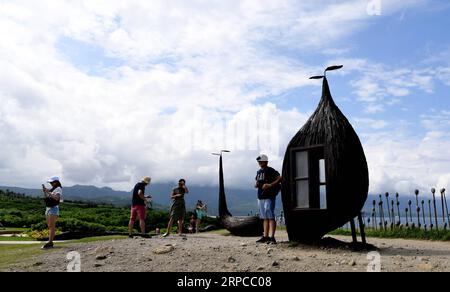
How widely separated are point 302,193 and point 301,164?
0.75 meters

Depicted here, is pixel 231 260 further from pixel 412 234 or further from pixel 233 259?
pixel 412 234

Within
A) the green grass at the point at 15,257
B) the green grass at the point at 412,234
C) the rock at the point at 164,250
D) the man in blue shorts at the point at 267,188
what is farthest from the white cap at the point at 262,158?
the green grass at the point at 412,234

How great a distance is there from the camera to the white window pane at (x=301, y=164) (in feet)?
38.6

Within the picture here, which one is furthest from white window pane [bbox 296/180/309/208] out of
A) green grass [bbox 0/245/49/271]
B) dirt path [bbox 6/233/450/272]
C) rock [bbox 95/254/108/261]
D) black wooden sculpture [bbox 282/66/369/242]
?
green grass [bbox 0/245/49/271]

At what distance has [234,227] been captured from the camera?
20094mm

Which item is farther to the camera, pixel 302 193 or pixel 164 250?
pixel 302 193

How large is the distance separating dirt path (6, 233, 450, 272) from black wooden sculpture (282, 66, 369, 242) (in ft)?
2.46

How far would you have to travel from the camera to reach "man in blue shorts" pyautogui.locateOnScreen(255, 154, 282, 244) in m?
11.7

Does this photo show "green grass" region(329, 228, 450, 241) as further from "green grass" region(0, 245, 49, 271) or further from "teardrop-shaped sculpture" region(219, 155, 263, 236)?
"green grass" region(0, 245, 49, 271)

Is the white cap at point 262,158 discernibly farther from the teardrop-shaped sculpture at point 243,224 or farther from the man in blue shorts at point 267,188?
the teardrop-shaped sculpture at point 243,224

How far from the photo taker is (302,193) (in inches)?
464

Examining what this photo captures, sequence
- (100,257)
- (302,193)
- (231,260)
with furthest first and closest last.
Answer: (302,193) → (100,257) → (231,260)

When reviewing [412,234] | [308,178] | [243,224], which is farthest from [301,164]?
[412,234]
